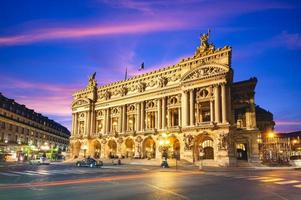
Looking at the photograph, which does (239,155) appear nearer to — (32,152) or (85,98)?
(85,98)

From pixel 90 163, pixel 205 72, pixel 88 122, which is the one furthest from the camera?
pixel 88 122

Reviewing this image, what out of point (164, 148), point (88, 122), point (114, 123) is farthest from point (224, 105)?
point (88, 122)

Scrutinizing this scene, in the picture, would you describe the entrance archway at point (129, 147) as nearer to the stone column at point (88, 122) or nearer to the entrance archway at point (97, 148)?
the entrance archway at point (97, 148)

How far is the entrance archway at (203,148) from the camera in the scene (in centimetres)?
6256

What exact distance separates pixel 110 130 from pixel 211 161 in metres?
37.0

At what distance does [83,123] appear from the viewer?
312 ft

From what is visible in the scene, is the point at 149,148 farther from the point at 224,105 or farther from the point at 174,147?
the point at 224,105

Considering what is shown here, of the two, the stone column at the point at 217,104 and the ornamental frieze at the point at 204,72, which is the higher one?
the ornamental frieze at the point at 204,72

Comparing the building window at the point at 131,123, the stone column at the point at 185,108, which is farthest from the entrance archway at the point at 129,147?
the stone column at the point at 185,108

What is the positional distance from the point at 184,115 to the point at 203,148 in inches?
329

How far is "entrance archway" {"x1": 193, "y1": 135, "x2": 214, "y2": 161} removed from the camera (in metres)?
62.6

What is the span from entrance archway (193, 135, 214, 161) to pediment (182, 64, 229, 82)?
43.4 ft

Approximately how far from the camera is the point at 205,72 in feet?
211

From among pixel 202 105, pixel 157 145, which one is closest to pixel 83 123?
pixel 157 145
